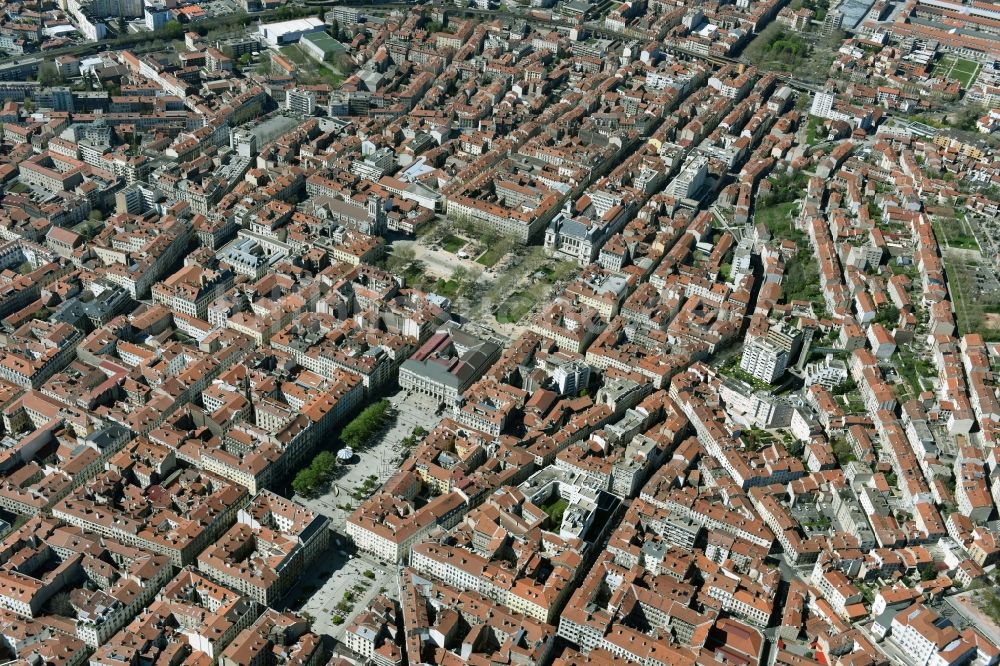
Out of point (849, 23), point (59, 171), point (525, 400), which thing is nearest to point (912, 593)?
point (525, 400)

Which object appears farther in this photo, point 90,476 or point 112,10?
point 112,10

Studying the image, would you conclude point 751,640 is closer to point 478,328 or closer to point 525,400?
point 525,400

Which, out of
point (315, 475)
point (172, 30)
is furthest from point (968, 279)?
point (172, 30)

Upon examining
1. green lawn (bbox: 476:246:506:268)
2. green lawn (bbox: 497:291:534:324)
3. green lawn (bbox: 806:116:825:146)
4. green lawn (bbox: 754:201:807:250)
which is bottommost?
green lawn (bbox: 476:246:506:268)

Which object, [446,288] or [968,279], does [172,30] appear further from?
[968,279]

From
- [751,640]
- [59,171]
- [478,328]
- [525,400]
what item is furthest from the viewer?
[59,171]

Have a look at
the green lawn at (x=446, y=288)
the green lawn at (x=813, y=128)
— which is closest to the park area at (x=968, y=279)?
the green lawn at (x=813, y=128)

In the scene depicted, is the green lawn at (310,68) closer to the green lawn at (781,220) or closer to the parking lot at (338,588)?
the green lawn at (781,220)

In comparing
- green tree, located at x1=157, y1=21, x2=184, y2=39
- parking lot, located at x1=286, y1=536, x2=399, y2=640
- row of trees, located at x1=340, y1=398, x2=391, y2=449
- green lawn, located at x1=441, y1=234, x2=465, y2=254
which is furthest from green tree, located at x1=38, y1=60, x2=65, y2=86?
parking lot, located at x1=286, y1=536, x2=399, y2=640

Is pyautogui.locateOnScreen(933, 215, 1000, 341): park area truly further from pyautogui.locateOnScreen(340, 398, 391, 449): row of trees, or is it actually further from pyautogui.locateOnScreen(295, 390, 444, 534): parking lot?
pyautogui.locateOnScreen(340, 398, 391, 449): row of trees

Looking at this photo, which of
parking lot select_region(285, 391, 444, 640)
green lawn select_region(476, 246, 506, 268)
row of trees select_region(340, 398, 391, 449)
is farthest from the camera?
green lawn select_region(476, 246, 506, 268)
